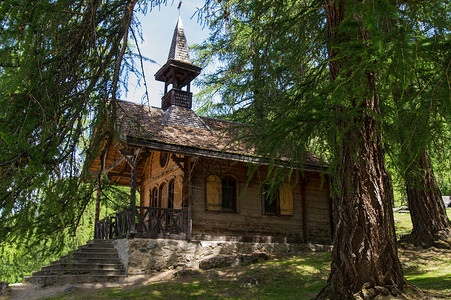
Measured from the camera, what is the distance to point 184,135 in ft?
43.7

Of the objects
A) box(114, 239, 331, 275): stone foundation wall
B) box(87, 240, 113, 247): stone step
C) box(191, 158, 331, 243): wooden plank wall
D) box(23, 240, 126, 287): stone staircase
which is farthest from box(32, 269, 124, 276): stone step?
box(191, 158, 331, 243): wooden plank wall

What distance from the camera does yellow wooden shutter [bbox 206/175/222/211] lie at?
13305 mm

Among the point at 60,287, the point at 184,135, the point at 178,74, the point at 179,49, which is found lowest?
the point at 60,287

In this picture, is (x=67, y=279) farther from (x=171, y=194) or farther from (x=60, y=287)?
(x=171, y=194)

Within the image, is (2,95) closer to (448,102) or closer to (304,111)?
(304,111)

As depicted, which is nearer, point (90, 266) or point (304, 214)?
point (90, 266)

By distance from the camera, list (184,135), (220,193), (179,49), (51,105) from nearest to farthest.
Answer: (51,105) → (184,135) → (220,193) → (179,49)

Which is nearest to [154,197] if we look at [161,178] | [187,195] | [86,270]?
[161,178]

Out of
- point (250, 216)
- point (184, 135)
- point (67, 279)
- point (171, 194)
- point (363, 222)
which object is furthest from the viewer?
point (171, 194)

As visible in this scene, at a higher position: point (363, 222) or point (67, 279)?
point (363, 222)

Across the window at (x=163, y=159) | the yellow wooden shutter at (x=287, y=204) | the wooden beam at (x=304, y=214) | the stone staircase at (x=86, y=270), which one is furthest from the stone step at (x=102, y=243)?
the wooden beam at (x=304, y=214)

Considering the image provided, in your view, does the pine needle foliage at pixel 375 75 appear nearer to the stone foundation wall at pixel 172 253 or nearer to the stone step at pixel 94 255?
the stone foundation wall at pixel 172 253

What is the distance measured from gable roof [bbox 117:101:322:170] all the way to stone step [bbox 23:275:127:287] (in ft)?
12.4

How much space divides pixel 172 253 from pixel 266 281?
390 centimetres
